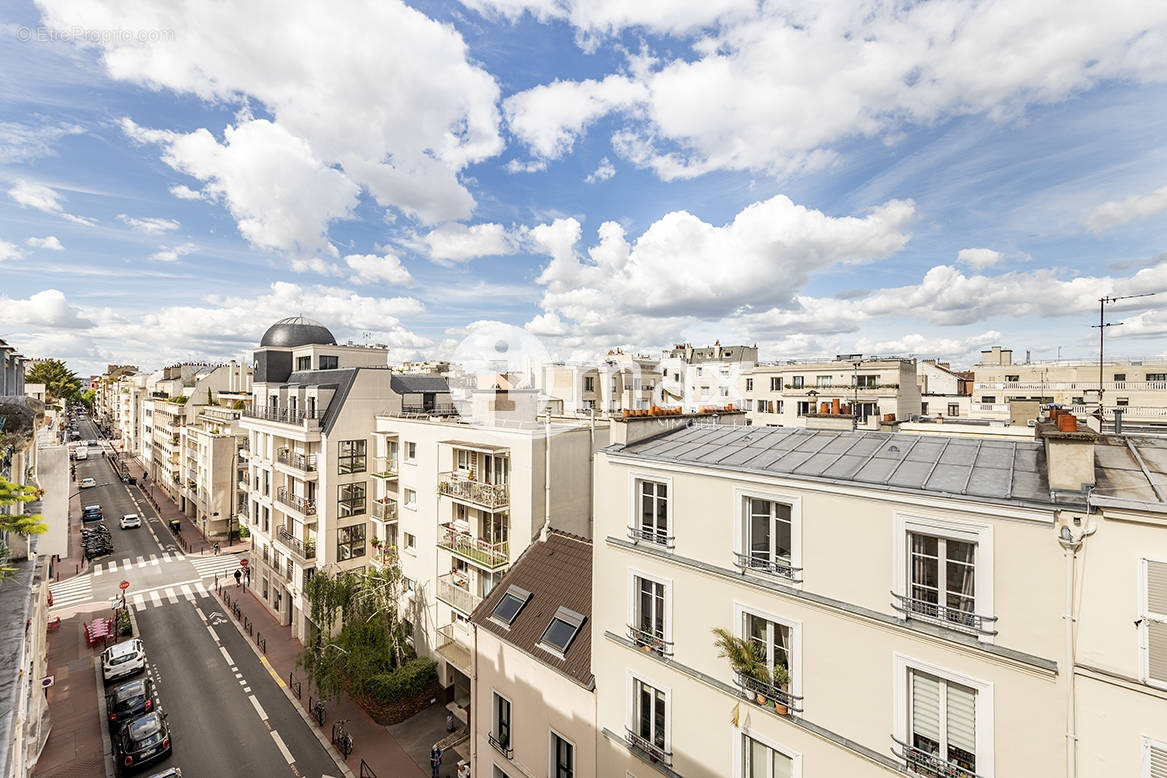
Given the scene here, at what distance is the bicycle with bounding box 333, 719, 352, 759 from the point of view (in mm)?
22484

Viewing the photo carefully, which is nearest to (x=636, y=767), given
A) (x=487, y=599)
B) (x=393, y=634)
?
(x=487, y=599)

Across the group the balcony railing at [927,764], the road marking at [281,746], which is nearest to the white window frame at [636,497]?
the balcony railing at [927,764]

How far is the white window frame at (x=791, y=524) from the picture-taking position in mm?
10812

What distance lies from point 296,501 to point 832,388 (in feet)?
151

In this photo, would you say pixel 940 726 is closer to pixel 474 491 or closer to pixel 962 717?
pixel 962 717

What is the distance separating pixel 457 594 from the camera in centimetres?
2362

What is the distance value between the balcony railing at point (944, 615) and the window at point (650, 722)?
6637 millimetres

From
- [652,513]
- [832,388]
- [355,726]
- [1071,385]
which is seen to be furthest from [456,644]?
[1071,385]

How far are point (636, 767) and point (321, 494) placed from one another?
82.2 ft

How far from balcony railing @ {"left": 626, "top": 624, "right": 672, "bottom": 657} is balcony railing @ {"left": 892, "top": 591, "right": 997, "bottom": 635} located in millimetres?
5785

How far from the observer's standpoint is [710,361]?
78.6 metres

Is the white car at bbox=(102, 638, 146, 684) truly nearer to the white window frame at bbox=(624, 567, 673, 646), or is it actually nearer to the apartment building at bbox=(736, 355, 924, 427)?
the white window frame at bbox=(624, 567, 673, 646)

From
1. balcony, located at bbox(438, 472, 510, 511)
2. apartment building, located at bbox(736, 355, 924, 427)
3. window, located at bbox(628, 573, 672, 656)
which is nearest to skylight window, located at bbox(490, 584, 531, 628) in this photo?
balcony, located at bbox(438, 472, 510, 511)

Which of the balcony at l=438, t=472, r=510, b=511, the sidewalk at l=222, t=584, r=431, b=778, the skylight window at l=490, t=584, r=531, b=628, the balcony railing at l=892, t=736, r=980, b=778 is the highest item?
the balcony at l=438, t=472, r=510, b=511
